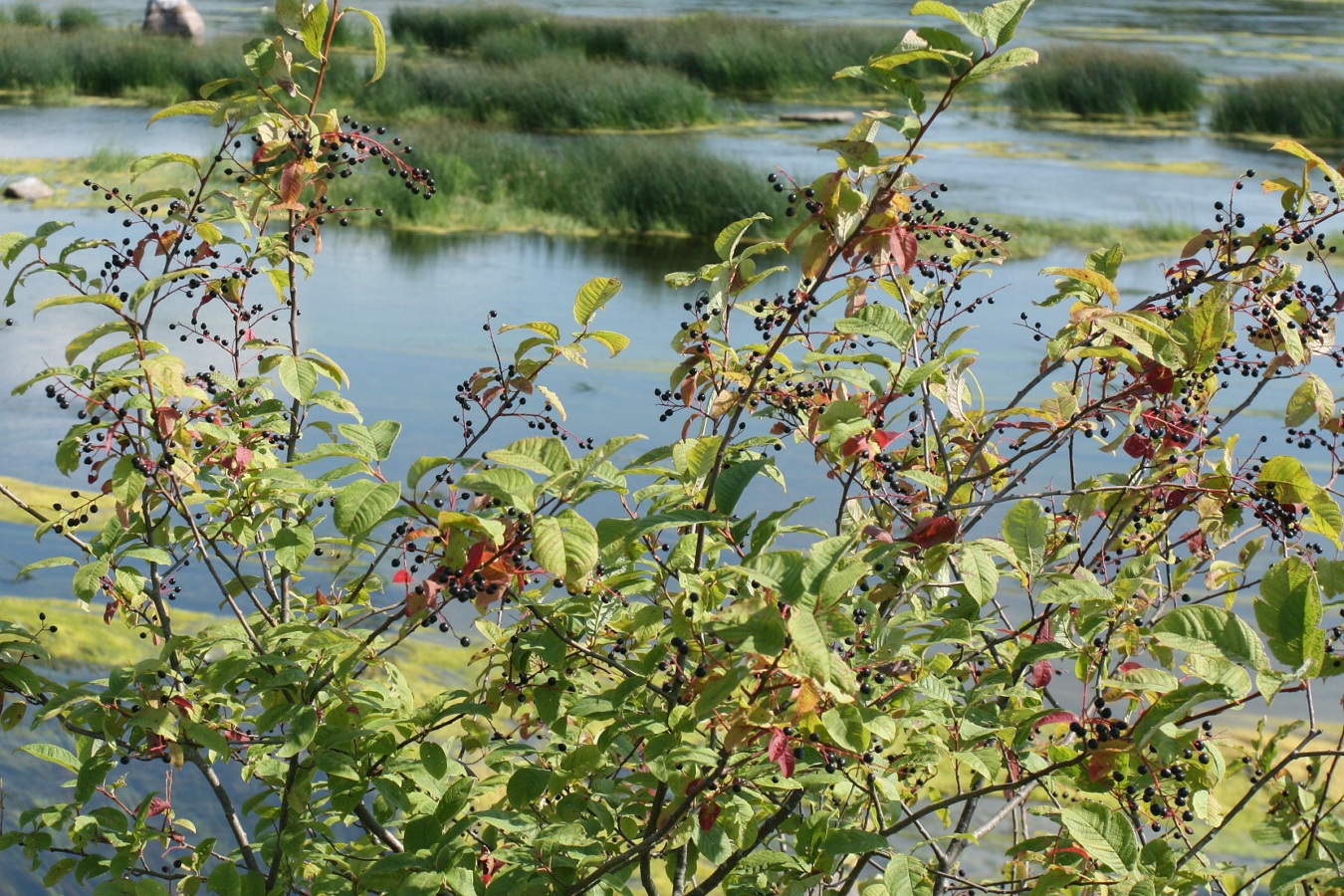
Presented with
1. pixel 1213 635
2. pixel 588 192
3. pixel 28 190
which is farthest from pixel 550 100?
pixel 1213 635

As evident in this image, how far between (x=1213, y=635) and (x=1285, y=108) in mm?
13909

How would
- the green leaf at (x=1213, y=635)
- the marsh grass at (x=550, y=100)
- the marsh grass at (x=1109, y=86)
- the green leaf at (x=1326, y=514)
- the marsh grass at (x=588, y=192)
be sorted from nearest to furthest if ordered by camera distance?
the green leaf at (x=1213, y=635) → the green leaf at (x=1326, y=514) → the marsh grass at (x=588, y=192) → the marsh grass at (x=550, y=100) → the marsh grass at (x=1109, y=86)

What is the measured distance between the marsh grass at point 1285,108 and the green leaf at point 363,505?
13440mm

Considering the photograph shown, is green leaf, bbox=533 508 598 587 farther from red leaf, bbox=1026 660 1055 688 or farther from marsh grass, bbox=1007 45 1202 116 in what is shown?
marsh grass, bbox=1007 45 1202 116

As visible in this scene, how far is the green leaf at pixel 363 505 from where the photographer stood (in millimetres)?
1083

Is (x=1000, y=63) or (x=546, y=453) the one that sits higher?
(x=1000, y=63)

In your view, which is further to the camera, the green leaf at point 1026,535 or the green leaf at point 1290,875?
the green leaf at point 1026,535

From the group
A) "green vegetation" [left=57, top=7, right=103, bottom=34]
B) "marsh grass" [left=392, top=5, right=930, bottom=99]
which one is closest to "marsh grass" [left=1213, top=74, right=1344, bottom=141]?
"marsh grass" [left=392, top=5, right=930, bottom=99]

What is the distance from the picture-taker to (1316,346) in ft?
4.70

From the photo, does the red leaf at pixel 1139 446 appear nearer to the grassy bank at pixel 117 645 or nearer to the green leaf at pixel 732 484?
the green leaf at pixel 732 484

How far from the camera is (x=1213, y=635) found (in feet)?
3.19

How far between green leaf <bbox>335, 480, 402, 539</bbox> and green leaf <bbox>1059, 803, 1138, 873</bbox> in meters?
0.62

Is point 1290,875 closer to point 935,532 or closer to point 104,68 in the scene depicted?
point 935,532

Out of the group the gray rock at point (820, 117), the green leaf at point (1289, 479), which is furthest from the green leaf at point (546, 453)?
the gray rock at point (820, 117)
